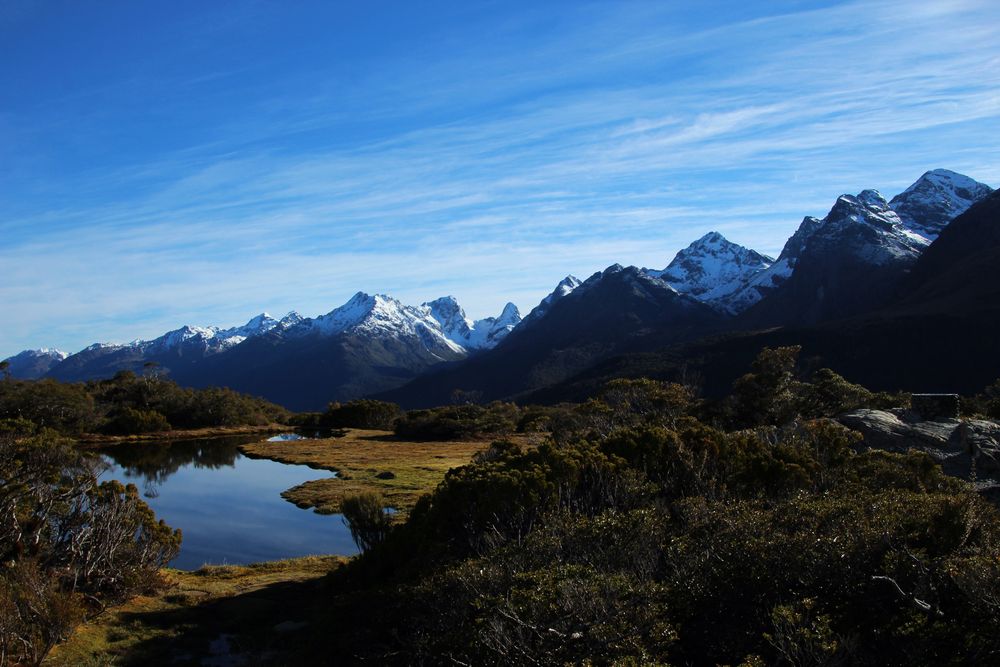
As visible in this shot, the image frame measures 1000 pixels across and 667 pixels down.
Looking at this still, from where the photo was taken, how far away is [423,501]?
23750 millimetres

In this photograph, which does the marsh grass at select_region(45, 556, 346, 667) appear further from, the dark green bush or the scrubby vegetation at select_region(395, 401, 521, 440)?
the dark green bush

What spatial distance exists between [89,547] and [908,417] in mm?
30444

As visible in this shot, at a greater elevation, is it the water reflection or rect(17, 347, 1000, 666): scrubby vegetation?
rect(17, 347, 1000, 666): scrubby vegetation

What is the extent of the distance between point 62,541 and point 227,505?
2524 centimetres

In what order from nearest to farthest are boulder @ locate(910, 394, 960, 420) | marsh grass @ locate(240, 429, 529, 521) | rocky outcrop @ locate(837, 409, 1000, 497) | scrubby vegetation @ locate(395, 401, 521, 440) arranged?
rocky outcrop @ locate(837, 409, 1000, 497) → boulder @ locate(910, 394, 960, 420) → marsh grass @ locate(240, 429, 529, 521) → scrubby vegetation @ locate(395, 401, 521, 440)

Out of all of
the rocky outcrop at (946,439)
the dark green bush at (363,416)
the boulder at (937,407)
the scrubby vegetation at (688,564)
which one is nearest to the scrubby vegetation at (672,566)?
the scrubby vegetation at (688,564)

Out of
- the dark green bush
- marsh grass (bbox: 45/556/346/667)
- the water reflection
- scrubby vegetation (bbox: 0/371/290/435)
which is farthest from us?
the dark green bush

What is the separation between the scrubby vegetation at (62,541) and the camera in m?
16.9

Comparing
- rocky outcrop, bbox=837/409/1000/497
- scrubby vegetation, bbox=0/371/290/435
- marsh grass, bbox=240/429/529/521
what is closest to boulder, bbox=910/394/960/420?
rocky outcrop, bbox=837/409/1000/497

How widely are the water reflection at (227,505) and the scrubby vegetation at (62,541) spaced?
786cm

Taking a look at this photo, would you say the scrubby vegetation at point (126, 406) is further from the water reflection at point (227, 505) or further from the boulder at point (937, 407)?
the boulder at point (937, 407)

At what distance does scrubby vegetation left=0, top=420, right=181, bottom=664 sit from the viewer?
1692cm

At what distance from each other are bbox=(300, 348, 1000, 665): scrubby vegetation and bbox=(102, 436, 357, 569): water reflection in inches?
550

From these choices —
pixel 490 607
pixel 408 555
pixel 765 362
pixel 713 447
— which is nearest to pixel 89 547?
pixel 408 555
